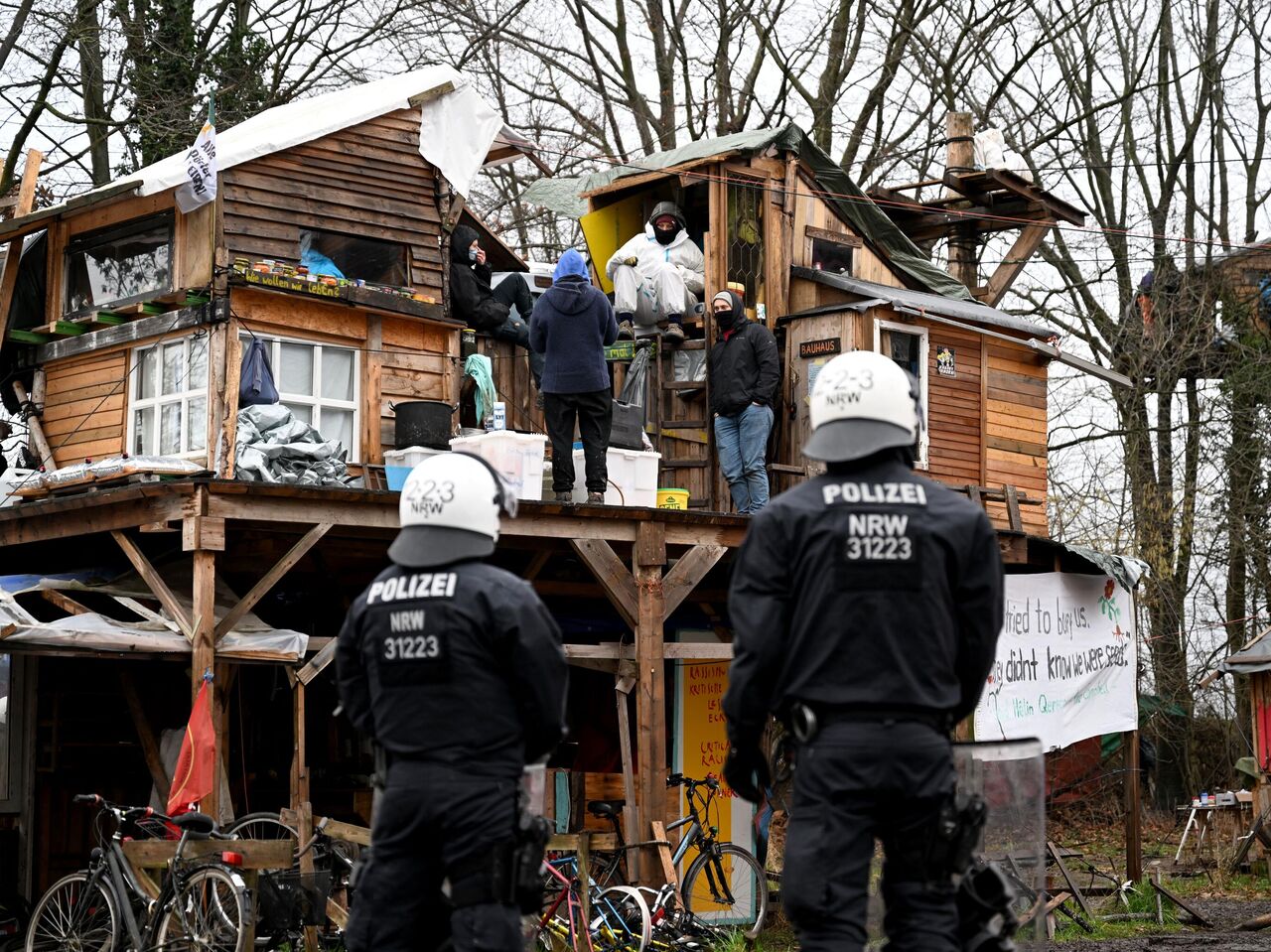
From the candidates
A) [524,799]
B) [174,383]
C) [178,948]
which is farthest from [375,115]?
[524,799]

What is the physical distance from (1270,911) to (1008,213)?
856cm

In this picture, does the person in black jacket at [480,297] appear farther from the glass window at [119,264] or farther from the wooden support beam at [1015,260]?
the wooden support beam at [1015,260]

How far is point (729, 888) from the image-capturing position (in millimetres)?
15016

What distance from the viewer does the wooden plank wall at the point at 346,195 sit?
49.7 ft

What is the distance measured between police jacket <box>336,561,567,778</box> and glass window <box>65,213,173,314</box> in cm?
995

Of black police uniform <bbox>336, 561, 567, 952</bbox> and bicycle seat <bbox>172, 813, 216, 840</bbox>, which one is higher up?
black police uniform <bbox>336, 561, 567, 952</bbox>

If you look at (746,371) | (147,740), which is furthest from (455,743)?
(746,371)

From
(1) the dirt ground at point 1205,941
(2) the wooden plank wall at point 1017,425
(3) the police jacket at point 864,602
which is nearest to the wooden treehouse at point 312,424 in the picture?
(2) the wooden plank wall at point 1017,425

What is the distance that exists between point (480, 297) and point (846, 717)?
37.6 feet

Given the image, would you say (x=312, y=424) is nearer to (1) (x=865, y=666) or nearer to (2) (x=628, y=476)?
(2) (x=628, y=476)

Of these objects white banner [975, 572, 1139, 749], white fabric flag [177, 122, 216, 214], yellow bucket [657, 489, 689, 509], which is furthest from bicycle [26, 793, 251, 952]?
white banner [975, 572, 1139, 749]

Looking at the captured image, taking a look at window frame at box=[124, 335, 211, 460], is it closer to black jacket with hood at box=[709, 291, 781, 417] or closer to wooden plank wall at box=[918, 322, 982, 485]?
black jacket with hood at box=[709, 291, 781, 417]

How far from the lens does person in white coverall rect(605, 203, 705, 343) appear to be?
1719cm

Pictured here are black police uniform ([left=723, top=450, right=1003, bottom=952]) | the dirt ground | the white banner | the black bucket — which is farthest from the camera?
the white banner
